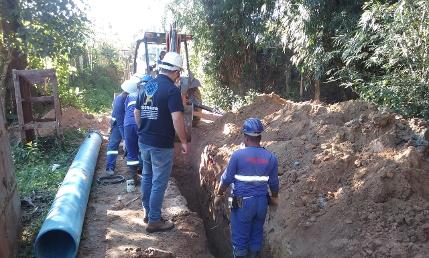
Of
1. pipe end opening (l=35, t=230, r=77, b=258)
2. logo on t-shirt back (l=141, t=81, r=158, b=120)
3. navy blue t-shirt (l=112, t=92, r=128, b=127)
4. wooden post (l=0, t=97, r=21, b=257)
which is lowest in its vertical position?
pipe end opening (l=35, t=230, r=77, b=258)

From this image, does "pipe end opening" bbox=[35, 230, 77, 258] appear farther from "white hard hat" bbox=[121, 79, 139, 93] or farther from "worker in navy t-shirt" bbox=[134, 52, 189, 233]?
"white hard hat" bbox=[121, 79, 139, 93]

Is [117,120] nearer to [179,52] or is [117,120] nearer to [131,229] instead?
[131,229]

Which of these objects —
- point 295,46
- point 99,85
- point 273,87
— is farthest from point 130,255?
point 99,85

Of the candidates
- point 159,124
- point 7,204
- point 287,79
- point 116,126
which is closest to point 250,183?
point 159,124

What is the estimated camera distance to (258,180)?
3766 millimetres

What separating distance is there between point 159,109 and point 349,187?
2205 millimetres

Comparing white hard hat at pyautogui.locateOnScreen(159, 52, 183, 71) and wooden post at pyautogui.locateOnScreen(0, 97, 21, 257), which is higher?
white hard hat at pyautogui.locateOnScreen(159, 52, 183, 71)

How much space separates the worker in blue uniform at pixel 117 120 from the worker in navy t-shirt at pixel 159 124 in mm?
1973

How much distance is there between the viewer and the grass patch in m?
4.64

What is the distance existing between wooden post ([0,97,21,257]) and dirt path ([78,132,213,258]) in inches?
27.4

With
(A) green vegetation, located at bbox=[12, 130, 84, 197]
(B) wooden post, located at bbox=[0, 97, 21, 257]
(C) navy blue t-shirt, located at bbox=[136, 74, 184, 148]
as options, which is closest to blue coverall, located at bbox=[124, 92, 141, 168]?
(A) green vegetation, located at bbox=[12, 130, 84, 197]

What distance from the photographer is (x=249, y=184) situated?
3.78 metres

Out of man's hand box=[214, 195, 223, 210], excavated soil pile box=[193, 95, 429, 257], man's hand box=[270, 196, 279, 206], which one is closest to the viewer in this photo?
excavated soil pile box=[193, 95, 429, 257]

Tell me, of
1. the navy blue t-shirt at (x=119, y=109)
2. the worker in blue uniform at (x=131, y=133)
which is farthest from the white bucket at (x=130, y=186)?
the navy blue t-shirt at (x=119, y=109)
